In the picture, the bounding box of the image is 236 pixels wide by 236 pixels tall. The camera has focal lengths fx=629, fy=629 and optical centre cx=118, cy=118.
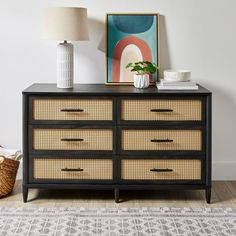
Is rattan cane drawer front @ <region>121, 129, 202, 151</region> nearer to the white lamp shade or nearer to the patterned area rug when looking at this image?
the patterned area rug

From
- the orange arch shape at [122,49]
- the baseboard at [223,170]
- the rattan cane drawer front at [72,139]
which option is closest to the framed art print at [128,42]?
the orange arch shape at [122,49]

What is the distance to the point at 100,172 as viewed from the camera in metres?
4.11

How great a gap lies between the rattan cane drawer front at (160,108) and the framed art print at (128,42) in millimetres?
482

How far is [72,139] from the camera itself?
408 centimetres

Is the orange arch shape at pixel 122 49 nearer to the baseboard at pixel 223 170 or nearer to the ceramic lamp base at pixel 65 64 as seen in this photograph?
the ceramic lamp base at pixel 65 64

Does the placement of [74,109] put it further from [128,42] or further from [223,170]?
[223,170]

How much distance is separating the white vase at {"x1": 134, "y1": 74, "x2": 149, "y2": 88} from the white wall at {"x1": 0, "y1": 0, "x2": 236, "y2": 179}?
35 cm

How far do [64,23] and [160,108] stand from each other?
839mm

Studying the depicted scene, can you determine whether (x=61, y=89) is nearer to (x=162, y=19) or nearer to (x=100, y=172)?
(x=100, y=172)

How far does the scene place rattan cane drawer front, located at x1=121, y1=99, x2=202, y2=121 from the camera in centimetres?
405

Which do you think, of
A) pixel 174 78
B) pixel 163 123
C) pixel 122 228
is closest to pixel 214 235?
pixel 122 228

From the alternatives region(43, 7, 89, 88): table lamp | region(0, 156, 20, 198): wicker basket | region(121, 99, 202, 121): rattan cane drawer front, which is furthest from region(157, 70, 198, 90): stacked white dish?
region(0, 156, 20, 198): wicker basket

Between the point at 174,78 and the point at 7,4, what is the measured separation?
4.30ft

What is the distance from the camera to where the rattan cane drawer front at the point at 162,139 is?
4.07 meters
